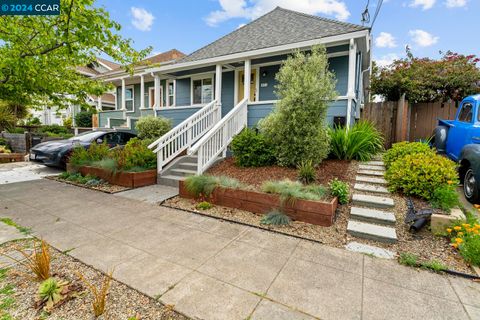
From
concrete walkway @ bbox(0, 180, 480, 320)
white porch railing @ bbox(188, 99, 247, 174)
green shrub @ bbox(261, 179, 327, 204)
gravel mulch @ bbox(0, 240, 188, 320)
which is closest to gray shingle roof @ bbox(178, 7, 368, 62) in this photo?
white porch railing @ bbox(188, 99, 247, 174)

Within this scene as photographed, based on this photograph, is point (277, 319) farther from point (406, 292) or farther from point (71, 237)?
point (71, 237)

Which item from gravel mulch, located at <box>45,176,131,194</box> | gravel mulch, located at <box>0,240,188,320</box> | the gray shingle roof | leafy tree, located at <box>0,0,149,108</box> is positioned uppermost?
the gray shingle roof

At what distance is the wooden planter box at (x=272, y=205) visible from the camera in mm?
3699

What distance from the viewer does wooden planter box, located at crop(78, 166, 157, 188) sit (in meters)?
5.96

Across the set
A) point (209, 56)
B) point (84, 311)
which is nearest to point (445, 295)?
point (84, 311)

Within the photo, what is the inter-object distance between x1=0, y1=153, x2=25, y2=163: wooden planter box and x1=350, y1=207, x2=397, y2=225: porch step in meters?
12.8

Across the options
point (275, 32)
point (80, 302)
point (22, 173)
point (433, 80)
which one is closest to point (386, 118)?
point (433, 80)

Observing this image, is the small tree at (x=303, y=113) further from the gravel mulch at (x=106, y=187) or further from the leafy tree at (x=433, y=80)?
the leafy tree at (x=433, y=80)

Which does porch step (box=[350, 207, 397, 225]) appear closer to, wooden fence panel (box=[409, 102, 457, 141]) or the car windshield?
wooden fence panel (box=[409, 102, 457, 141])

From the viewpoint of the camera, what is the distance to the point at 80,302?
2076 mm

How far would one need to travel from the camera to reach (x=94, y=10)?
17.4 ft

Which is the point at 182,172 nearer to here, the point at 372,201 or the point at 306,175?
the point at 306,175

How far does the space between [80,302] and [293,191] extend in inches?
120

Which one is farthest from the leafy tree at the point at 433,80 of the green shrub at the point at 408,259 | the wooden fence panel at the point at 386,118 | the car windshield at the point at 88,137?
the car windshield at the point at 88,137
